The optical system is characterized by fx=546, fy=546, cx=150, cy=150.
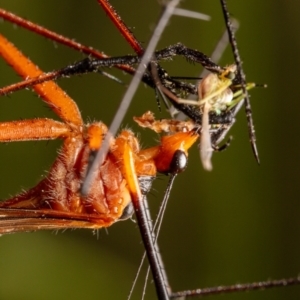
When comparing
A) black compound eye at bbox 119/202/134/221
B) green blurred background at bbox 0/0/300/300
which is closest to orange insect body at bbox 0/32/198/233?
black compound eye at bbox 119/202/134/221

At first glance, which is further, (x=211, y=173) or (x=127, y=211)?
(x=211, y=173)

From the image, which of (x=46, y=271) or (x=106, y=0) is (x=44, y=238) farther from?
(x=106, y=0)

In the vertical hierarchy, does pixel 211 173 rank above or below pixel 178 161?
below

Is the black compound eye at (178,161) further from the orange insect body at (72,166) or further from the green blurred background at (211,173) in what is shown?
the green blurred background at (211,173)

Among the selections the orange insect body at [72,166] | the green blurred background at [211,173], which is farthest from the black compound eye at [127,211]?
the green blurred background at [211,173]

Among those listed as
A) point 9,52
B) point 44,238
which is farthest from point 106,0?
point 44,238

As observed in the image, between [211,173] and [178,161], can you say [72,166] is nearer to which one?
[178,161]

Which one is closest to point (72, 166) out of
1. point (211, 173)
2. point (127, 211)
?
point (127, 211)
